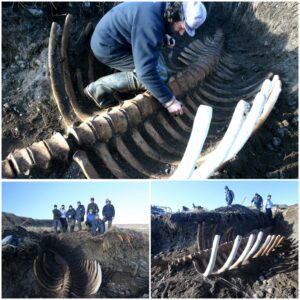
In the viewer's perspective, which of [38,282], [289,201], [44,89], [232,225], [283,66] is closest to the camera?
[38,282]

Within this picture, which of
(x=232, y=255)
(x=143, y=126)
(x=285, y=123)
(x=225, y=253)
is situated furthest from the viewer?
(x=285, y=123)

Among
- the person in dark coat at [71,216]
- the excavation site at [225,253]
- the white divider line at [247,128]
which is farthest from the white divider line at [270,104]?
the person in dark coat at [71,216]

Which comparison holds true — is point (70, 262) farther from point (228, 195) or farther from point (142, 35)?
point (142, 35)

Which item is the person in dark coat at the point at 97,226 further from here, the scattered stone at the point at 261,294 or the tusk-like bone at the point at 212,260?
the scattered stone at the point at 261,294

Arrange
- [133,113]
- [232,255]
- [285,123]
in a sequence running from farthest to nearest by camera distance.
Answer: [285,123]
[133,113]
[232,255]

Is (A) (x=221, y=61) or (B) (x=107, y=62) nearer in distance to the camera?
(B) (x=107, y=62)

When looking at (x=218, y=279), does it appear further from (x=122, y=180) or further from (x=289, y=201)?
(x=122, y=180)

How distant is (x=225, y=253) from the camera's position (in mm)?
3350

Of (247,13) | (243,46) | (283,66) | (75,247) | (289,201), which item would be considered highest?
(247,13)

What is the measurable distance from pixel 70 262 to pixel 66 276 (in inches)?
4.0

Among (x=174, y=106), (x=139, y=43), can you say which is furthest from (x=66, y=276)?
(x=139, y=43)

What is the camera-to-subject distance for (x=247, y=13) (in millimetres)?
6125

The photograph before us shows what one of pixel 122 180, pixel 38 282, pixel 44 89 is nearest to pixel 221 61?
pixel 44 89

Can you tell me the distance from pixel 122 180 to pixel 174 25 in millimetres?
1400
